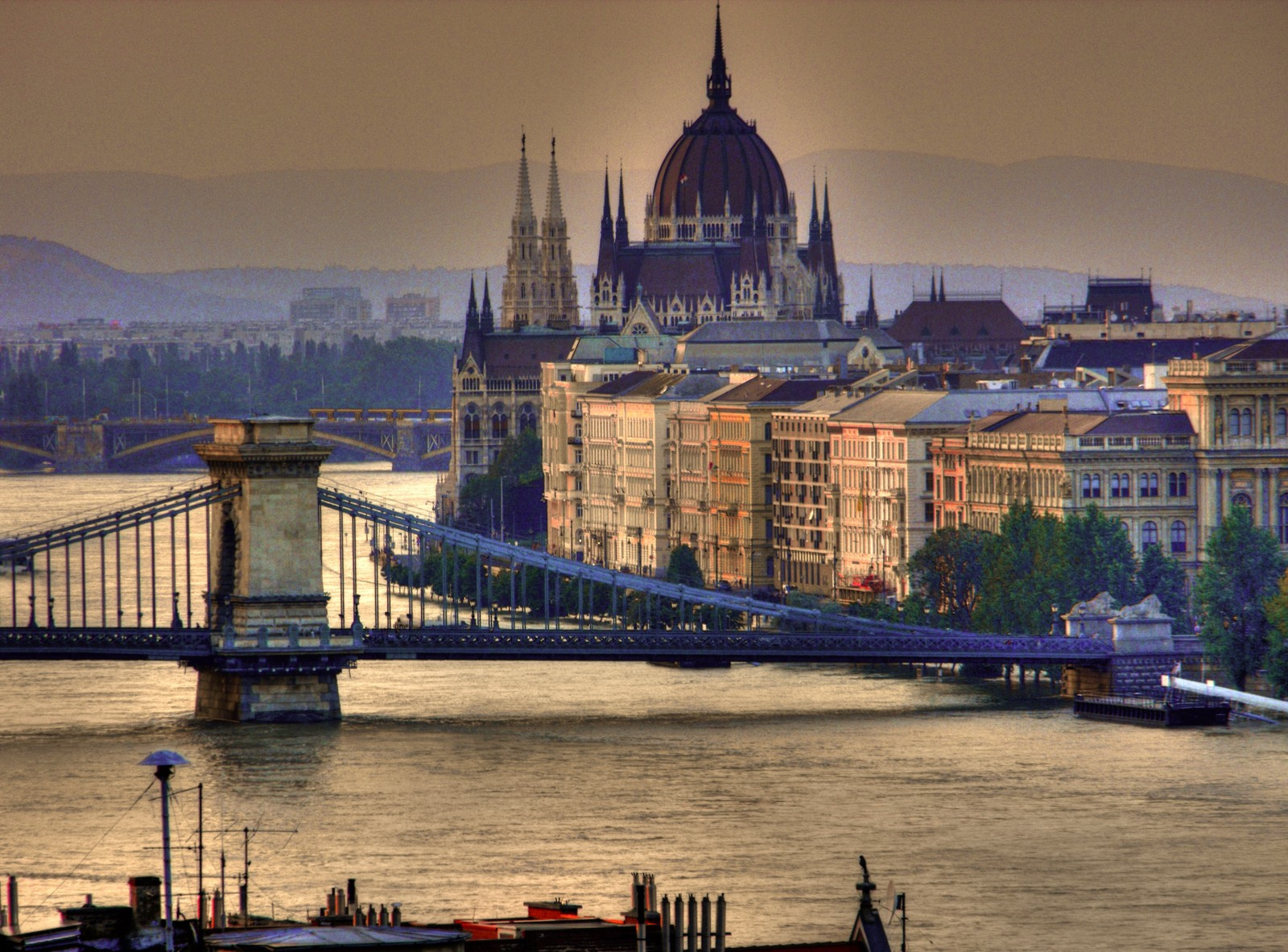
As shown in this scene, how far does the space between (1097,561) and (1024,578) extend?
199cm

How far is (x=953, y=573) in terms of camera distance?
104750 mm

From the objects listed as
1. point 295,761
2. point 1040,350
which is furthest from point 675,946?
point 1040,350

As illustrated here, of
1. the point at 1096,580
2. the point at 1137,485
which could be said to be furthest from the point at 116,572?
the point at 1096,580

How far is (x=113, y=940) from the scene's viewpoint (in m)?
37.6

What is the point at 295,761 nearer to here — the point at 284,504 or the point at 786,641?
the point at 284,504

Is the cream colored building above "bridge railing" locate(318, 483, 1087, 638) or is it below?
above

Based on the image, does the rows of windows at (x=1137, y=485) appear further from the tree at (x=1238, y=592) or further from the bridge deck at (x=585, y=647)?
the bridge deck at (x=585, y=647)

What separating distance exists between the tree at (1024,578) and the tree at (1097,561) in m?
0.32

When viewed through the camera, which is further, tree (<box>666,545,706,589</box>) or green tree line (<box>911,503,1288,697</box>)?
tree (<box>666,545,706,589</box>)

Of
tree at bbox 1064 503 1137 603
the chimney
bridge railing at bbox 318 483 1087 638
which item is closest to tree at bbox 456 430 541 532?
bridge railing at bbox 318 483 1087 638

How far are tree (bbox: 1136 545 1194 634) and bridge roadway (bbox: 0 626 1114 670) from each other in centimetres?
815

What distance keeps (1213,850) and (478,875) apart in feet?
37.9

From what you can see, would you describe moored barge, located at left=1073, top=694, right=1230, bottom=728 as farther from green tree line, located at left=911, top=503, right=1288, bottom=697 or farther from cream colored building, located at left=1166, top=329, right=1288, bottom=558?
cream colored building, located at left=1166, top=329, right=1288, bottom=558

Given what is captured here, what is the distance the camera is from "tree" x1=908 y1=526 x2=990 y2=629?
10294cm
